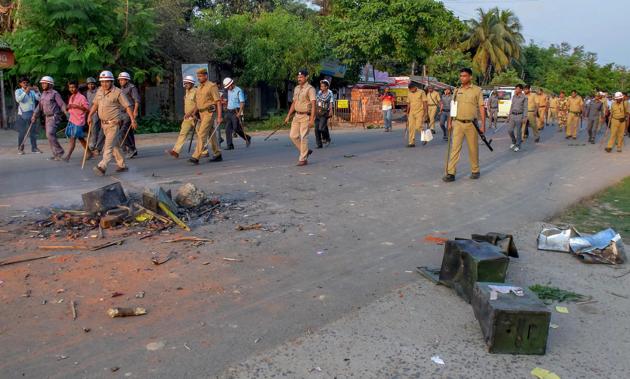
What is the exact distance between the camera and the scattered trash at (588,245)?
5.69m

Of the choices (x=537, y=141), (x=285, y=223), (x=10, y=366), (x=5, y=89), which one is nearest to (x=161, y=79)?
(x=5, y=89)

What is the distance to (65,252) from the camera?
→ 5.59 m

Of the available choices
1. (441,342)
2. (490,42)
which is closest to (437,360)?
(441,342)

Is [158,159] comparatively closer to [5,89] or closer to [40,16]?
[40,16]

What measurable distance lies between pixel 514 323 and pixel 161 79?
70.8 feet

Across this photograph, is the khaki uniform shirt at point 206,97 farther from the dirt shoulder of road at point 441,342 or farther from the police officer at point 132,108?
the dirt shoulder of road at point 441,342

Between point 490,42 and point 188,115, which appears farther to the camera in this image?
point 490,42

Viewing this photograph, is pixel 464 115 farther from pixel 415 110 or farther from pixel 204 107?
pixel 415 110

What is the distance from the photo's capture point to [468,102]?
1009 cm

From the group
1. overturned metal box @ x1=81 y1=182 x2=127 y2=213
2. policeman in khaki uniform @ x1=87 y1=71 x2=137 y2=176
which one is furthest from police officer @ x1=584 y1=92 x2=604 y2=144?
overturned metal box @ x1=81 y1=182 x2=127 y2=213

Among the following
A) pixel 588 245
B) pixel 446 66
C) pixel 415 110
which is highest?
pixel 446 66

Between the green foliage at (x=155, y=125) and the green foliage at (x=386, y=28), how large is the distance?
9.77 meters

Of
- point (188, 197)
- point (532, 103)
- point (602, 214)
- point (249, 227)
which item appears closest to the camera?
point (249, 227)

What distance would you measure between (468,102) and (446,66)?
36.4m
